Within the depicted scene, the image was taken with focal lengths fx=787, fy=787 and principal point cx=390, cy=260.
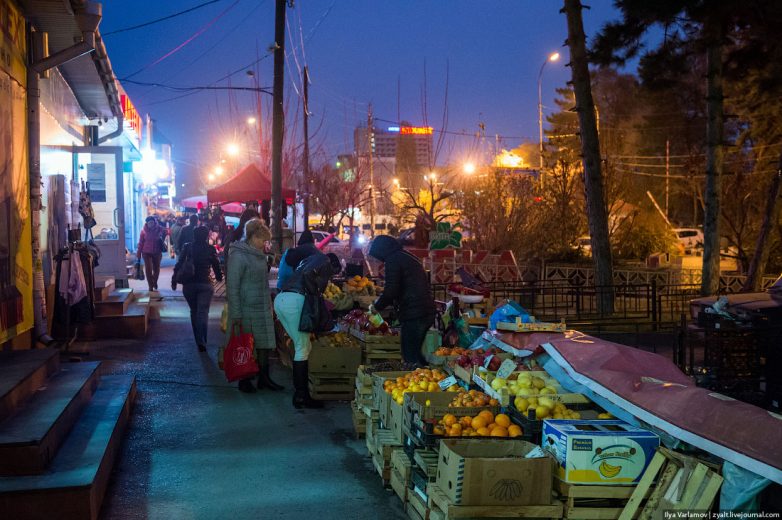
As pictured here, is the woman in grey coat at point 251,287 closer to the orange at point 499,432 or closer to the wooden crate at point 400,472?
the wooden crate at point 400,472

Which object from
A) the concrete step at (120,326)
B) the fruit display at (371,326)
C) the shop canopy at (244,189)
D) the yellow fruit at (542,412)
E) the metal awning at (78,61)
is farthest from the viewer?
the shop canopy at (244,189)

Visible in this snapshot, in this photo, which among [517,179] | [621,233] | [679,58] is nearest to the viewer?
[679,58]

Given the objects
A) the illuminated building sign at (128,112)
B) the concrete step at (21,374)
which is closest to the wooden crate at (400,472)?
the concrete step at (21,374)

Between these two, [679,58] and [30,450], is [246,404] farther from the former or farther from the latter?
[679,58]

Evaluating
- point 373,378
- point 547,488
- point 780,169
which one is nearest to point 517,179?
point 780,169

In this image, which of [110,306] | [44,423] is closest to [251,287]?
[44,423]

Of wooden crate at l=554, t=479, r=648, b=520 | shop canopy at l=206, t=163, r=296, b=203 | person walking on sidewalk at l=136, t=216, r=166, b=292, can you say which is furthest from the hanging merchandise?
wooden crate at l=554, t=479, r=648, b=520

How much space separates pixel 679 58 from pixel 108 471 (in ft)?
46.7

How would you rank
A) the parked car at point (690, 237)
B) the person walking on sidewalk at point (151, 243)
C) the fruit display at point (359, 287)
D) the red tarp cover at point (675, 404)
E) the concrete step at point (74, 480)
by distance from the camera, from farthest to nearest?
the parked car at point (690, 237) < the person walking on sidewalk at point (151, 243) < the fruit display at point (359, 287) < the concrete step at point (74, 480) < the red tarp cover at point (675, 404)

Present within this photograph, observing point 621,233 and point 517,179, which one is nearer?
point 621,233

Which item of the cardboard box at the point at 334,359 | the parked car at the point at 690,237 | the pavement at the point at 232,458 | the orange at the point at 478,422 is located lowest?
the pavement at the point at 232,458

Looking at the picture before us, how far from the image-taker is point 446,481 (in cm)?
482

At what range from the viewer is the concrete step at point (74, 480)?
493 cm

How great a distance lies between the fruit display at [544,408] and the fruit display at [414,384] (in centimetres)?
87
